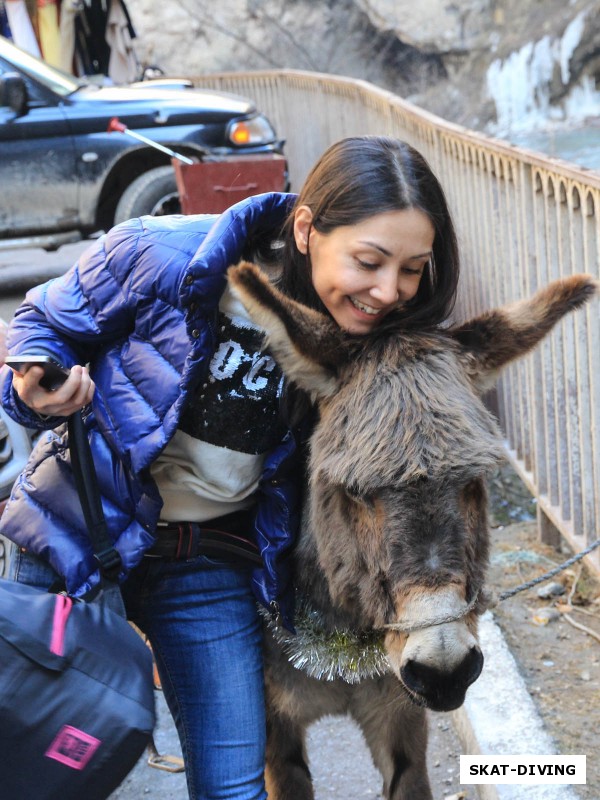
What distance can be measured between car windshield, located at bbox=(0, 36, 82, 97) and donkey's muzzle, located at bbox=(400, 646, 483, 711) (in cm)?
833

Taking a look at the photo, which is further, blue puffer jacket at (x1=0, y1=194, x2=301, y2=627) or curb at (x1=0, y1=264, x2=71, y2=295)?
curb at (x1=0, y1=264, x2=71, y2=295)

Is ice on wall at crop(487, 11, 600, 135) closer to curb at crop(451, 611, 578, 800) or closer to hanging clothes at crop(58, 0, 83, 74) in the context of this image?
hanging clothes at crop(58, 0, 83, 74)

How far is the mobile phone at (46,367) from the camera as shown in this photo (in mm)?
2291

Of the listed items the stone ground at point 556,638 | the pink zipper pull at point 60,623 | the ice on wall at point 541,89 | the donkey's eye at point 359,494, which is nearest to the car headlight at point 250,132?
the stone ground at point 556,638

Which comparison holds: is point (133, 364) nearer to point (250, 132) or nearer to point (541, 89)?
point (250, 132)

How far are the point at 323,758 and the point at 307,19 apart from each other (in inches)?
764

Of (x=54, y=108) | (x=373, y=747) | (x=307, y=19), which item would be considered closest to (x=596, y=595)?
(x=373, y=747)

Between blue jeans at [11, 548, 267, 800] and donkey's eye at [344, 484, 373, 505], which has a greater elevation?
donkey's eye at [344, 484, 373, 505]

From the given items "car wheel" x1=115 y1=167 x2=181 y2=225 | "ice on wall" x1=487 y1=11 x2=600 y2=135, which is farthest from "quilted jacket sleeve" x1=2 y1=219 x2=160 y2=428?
"ice on wall" x1=487 y1=11 x2=600 y2=135

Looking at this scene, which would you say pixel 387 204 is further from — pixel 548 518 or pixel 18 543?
pixel 548 518

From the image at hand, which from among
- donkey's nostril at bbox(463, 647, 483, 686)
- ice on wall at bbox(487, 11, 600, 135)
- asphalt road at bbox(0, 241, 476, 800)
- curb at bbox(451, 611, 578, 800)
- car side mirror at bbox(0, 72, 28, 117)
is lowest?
ice on wall at bbox(487, 11, 600, 135)

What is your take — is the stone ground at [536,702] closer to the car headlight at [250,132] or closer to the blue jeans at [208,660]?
the blue jeans at [208,660]

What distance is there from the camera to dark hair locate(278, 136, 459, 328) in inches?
96.1

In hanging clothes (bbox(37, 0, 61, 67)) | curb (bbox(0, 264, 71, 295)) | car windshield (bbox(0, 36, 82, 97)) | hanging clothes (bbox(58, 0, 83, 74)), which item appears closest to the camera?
car windshield (bbox(0, 36, 82, 97))
